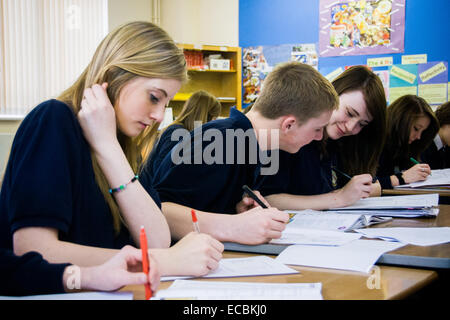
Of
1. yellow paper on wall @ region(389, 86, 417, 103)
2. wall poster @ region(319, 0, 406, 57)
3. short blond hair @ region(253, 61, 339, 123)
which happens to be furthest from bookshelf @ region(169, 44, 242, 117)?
short blond hair @ region(253, 61, 339, 123)

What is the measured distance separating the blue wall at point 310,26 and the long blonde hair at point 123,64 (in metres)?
3.81

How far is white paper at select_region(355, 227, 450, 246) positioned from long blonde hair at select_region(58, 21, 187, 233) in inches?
25.7

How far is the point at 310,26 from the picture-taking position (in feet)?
15.5

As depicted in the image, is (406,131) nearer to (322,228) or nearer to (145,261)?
(322,228)

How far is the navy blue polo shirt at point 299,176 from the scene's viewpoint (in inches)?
69.9

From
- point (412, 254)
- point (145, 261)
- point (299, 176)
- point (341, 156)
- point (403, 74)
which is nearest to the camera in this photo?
point (145, 261)

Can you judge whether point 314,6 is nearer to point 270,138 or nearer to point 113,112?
point 270,138

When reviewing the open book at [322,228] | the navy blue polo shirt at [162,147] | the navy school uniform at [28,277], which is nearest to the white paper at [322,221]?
the open book at [322,228]

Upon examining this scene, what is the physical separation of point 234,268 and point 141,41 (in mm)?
554

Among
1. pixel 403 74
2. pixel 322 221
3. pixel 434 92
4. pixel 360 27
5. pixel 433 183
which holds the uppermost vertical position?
pixel 360 27

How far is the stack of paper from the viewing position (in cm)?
143

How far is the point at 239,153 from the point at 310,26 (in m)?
3.77

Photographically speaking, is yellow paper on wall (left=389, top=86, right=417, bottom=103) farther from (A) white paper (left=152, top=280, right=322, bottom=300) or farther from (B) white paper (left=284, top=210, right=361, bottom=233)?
(A) white paper (left=152, top=280, right=322, bottom=300)

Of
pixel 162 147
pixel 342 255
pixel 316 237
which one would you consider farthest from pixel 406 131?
pixel 342 255
